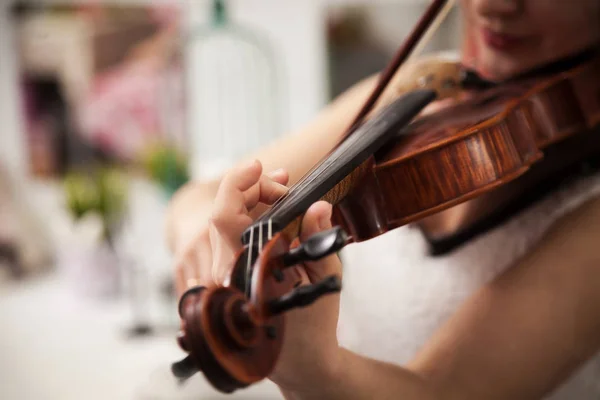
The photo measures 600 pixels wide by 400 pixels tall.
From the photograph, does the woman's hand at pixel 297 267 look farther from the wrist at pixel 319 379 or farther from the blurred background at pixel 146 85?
the blurred background at pixel 146 85

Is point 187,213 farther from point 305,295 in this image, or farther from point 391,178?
point 305,295

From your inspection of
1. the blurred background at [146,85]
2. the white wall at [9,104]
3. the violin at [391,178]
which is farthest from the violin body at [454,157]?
the white wall at [9,104]

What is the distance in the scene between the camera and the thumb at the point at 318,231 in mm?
255

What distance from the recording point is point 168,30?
155cm

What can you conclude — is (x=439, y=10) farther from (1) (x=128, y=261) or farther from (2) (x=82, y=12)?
(2) (x=82, y=12)

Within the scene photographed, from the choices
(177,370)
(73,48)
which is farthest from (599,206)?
(73,48)

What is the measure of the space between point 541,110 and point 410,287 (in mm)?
220

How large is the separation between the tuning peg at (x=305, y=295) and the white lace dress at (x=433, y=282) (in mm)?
295

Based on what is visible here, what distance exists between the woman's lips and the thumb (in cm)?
37

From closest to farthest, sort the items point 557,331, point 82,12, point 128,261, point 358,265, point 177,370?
1. point 177,370
2. point 557,331
3. point 358,265
4. point 128,261
5. point 82,12

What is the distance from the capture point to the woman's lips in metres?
0.54

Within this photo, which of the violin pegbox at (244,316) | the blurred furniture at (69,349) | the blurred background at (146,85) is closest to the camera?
the violin pegbox at (244,316)

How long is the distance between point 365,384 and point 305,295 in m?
0.13

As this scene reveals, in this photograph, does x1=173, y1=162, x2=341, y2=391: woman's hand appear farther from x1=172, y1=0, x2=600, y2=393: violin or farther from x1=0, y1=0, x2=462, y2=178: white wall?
x1=0, y1=0, x2=462, y2=178: white wall
